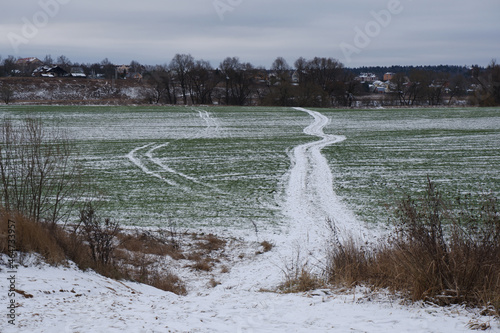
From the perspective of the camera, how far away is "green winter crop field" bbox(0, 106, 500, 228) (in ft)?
57.1

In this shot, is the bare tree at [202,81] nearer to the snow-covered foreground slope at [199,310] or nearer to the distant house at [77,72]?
the distant house at [77,72]

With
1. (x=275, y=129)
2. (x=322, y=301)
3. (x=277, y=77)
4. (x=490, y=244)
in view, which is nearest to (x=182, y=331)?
(x=322, y=301)

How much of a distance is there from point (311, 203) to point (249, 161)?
10883mm

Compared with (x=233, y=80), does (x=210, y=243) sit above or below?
below

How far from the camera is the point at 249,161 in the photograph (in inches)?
1110

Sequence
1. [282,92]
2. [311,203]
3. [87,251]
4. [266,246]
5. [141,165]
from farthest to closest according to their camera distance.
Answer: [282,92] → [141,165] → [311,203] → [266,246] → [87,251]

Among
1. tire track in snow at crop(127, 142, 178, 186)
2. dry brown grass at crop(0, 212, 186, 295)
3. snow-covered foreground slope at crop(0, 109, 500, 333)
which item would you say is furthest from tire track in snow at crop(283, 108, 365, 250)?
tire track in snow at crop(127, 142, 178, 186)

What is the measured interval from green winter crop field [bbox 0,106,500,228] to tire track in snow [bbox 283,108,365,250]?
52 cm

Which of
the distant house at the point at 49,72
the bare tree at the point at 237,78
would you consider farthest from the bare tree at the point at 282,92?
the distant house at the point at 49,72

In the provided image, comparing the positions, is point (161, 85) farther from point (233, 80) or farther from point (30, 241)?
point (30, 241)

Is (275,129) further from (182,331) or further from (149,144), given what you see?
(182,331)

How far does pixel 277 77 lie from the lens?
94875 millimetres

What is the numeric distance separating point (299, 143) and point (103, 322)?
104 feet

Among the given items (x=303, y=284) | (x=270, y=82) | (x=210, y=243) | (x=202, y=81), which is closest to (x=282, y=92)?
(x=270, y=82)
